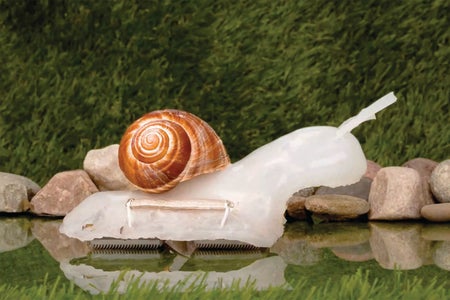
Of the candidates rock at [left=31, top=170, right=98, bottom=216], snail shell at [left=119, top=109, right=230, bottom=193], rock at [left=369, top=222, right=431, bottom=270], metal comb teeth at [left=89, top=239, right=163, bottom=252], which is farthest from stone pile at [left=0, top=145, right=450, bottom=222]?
metal comb teeth at [left=89, top=239, right=163, bottom=252]

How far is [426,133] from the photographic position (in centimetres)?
576

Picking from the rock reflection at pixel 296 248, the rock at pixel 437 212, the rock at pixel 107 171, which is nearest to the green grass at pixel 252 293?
the rock reflection at pixel 296 248

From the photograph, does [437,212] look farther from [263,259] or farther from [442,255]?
[263,259]

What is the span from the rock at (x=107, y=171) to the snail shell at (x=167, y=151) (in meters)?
0.85

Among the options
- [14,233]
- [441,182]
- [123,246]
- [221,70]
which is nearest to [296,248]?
[123,246]

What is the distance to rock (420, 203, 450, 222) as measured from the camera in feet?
15.5

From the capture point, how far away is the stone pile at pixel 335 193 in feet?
15.8

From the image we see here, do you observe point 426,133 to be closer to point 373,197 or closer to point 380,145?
point 380,145

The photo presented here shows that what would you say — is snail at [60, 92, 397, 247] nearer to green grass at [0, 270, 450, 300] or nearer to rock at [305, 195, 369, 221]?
rock at [305, 195, 369, 221]

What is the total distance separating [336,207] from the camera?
4789 millimetres

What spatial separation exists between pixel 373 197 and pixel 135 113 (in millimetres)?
1633

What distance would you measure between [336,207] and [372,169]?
23.1 inches

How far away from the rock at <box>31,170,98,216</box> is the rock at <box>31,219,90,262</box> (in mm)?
104

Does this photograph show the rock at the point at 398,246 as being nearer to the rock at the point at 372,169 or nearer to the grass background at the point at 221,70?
the rock at the point at 372,169
